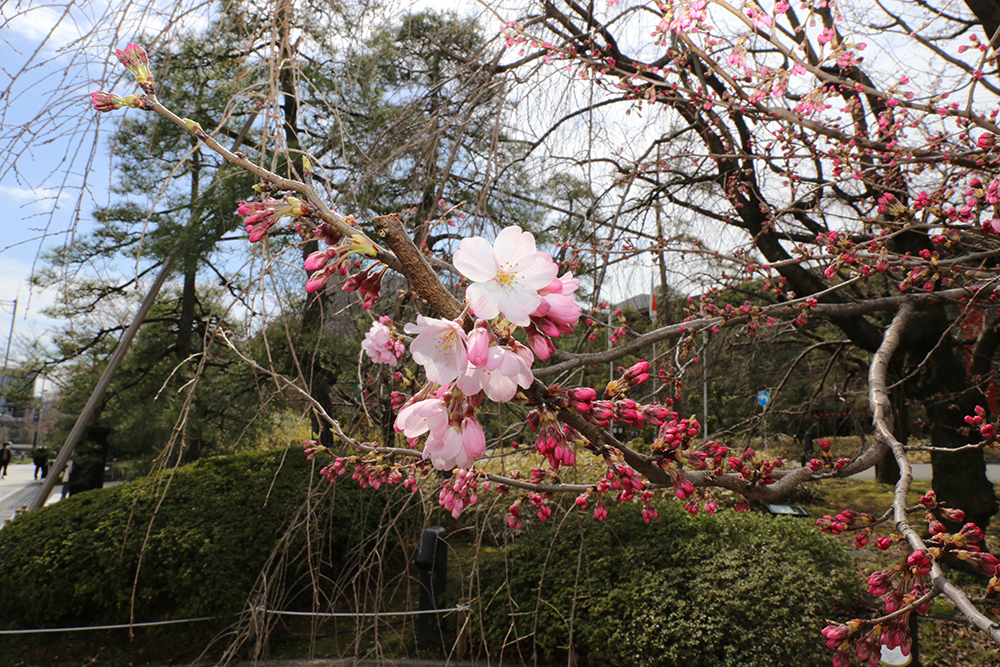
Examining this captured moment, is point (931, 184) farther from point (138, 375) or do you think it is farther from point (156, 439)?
point (156, 439)

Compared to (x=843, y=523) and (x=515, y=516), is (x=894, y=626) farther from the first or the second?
(x=515, y=516)

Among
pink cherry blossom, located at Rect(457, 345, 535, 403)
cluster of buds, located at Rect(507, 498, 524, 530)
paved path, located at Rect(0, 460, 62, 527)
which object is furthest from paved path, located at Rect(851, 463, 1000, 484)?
paved path, located at Rect(0, 460, 62, 527)

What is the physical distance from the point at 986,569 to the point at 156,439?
312 inches

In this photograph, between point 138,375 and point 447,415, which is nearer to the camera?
point 447,415

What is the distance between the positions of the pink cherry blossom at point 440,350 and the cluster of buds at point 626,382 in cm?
27

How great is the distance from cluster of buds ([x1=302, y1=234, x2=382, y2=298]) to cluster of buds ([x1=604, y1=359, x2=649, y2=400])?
344mm

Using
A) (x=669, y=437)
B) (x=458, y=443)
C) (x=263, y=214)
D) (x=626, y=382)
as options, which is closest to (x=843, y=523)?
(x=669, y=437)

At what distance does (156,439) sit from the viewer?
6977 mm

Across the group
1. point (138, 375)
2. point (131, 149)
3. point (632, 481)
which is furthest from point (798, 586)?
point (138, 375)

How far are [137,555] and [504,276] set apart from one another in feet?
12.5

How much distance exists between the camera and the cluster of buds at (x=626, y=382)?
2.57ft

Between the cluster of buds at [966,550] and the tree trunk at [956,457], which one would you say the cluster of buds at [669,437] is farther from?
the tree trunk at [956,457]

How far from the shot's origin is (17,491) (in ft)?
37.1

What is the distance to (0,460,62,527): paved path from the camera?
27.3 ft
